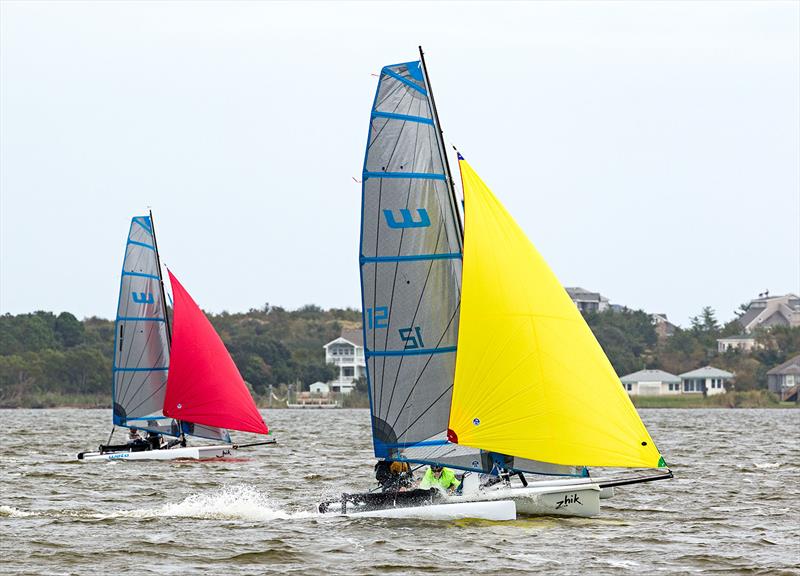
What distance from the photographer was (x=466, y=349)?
22.3 meters

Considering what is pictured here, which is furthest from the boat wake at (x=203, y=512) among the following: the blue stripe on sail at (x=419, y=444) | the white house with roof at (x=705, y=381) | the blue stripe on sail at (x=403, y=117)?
the white house with roof at (x=705, y=381)

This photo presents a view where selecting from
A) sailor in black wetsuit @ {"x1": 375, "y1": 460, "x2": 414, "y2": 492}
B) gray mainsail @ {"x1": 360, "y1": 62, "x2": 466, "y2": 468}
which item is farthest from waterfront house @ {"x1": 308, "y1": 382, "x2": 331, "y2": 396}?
gray mainsail @ {"x1": 360, "y1": 62, "x2": 466, "y2": 468}

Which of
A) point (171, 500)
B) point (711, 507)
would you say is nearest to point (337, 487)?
point (171, 500)

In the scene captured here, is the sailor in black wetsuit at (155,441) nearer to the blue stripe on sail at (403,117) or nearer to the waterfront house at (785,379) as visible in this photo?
the blue stripe on sail at (403,117)

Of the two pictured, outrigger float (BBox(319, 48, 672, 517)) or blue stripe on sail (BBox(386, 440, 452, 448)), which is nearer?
outrigger float (BBox(319, 48, 672, 517))

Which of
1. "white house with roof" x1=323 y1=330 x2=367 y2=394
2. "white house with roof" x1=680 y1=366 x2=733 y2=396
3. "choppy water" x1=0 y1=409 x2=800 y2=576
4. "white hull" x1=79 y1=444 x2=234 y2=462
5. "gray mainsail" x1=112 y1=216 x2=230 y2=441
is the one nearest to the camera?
"choppy water" x1=0 y1=409 x2=800 y2=576

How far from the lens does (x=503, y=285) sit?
878 inches

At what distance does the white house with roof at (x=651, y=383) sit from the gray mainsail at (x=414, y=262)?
11943cm

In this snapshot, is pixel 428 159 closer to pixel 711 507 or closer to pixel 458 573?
pixel 458 573

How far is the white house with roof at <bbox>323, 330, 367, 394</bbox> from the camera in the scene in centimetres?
14762

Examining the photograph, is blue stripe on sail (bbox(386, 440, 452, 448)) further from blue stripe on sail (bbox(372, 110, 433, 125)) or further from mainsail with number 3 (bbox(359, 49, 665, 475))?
blue stripe on sail (bbox(372, 110, 433, 125))

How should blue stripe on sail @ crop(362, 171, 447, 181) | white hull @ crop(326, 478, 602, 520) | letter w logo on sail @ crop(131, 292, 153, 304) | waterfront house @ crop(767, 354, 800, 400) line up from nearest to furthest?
white hull @ crop(326, 478, 602, 520), blue stripe on sail @ crop(362, 171, 447, 181), letter w logo on sail @ crop(131, 292, 153, 304), waterfront house @ crop(767, 354, 800, 400)

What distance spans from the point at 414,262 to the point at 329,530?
178 inches

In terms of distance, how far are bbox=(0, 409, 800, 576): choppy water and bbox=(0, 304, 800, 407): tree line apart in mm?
96700
